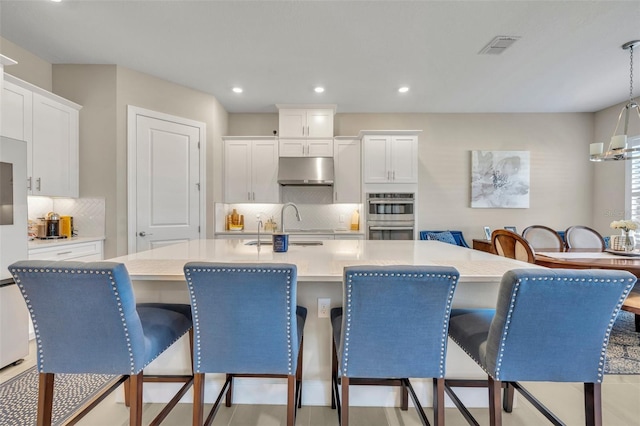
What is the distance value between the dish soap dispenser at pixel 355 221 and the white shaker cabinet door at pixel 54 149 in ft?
11.7

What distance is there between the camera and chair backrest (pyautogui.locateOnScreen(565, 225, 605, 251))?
11.8ft

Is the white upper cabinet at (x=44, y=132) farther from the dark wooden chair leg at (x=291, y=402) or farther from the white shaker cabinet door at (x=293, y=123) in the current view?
the dark wooden chair leg at (x=291, y=402)

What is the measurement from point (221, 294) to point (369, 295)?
573 mm

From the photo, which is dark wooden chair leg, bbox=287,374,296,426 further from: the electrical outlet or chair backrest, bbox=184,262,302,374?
the electrical outlet

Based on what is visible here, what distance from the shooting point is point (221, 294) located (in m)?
1.16

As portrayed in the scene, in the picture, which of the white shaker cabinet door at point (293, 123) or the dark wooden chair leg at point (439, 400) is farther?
the white shaker cabinet door at point (293, 123)

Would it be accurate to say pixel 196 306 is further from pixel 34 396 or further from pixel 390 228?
pixel 390 228

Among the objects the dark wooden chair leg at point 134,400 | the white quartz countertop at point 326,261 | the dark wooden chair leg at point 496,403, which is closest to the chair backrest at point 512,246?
the white quartz countertop at point 326,261

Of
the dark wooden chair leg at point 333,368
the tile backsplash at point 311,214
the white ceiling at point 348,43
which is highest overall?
the white ceiling at point 348,43

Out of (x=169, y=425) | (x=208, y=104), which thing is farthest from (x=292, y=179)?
(x=169, y=425)

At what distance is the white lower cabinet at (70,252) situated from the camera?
102 inches

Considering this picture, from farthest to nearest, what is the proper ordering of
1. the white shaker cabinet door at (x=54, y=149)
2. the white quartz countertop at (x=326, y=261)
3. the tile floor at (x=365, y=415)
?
1. the white shaker cabinet door at (x=54, y=149)
2. the tile floor at (x=365, y=415)
3. the white quartz countertop at (x=326, y=261)

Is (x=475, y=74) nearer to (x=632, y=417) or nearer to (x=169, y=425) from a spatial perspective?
(x=632, y=417)

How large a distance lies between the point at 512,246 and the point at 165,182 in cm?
400
